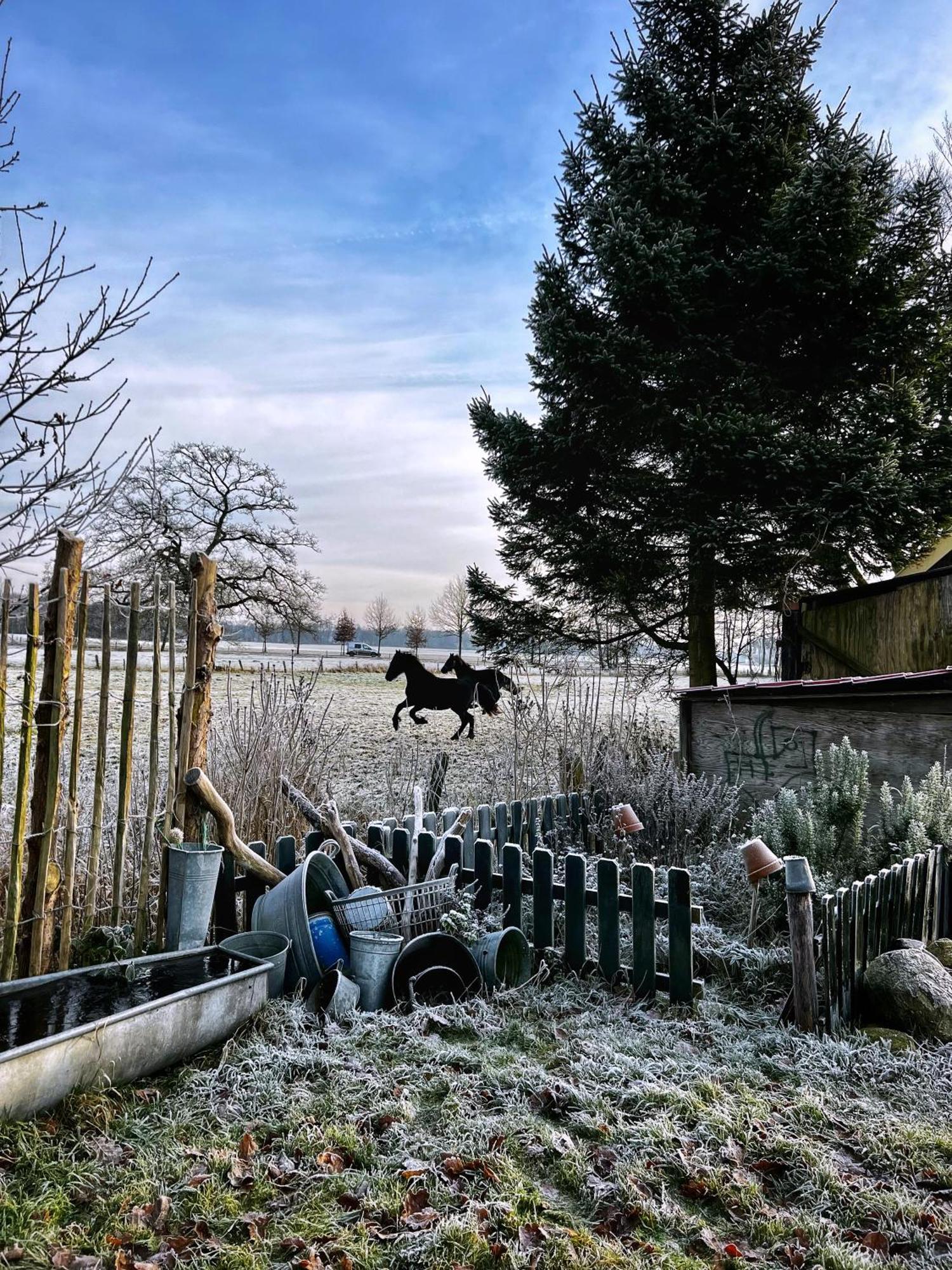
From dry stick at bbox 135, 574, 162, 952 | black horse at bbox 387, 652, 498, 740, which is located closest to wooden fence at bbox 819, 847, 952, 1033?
dry stick at bbox 135, 574, 162, 952

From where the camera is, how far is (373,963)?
4242mm

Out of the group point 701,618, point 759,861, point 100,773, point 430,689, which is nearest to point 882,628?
point 701,618

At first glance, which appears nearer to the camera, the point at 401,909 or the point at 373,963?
the point at 373,963

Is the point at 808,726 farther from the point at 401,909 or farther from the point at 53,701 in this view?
the point at 53,701

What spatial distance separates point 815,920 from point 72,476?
14.2 ft

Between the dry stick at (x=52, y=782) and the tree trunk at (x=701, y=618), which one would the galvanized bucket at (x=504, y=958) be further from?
the tree trunk at (x=701, y=618)

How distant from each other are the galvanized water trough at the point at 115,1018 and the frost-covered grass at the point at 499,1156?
0.11 m

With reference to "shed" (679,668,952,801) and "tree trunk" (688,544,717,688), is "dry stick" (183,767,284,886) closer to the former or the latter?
"shed" (679,668,952,801)

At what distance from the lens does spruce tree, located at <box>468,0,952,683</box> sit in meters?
9.55

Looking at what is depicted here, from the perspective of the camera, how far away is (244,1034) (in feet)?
12.4

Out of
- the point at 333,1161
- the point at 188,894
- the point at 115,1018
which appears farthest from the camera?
the point at 188,894

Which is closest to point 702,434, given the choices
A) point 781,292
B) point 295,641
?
point 781,292

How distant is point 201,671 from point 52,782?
103cm

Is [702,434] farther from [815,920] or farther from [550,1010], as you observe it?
[550,1010]
